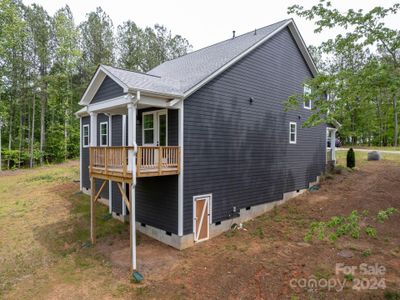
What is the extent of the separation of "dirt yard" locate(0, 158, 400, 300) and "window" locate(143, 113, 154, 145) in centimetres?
417

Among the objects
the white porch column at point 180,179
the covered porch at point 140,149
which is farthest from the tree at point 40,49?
the white porch column at point 180,179

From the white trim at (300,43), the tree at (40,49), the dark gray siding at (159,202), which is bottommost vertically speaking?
the dark gray siding at (159,202)

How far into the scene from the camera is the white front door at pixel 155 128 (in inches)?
414

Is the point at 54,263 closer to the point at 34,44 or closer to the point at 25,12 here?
the point at 34,44

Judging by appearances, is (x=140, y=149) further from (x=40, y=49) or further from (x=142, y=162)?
(x=40, y=49)

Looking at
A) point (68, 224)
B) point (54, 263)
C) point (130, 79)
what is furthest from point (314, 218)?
point (68, 224)

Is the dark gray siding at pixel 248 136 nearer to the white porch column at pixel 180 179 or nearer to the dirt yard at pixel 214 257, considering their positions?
the white porch column at pixel 180 179

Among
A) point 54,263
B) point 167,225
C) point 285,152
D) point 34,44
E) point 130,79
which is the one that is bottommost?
point 54,263

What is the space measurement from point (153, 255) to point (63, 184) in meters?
13.8

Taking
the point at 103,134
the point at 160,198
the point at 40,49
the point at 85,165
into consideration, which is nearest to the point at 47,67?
the point at 40,49

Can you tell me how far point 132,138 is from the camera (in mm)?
8531

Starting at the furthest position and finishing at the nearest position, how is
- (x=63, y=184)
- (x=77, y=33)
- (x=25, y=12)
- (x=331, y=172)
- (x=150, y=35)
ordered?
(x=150, y=35) → (x=77, y=33) → (x=25, y=12) → (x=63, y=184) → (x=331, y=172)

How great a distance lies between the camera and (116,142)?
14.1m

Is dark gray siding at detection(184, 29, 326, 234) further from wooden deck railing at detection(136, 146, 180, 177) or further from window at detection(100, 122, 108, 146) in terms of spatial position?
window at detection(100, 122, 108, 146)
